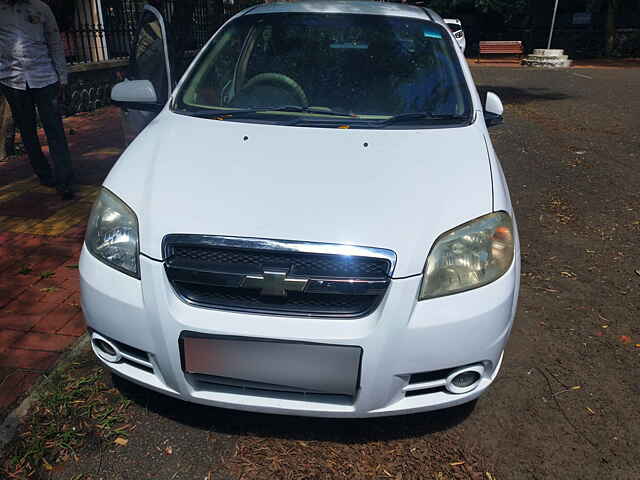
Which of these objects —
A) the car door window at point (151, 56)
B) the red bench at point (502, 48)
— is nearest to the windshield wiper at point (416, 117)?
the car door window at point (151, 56)

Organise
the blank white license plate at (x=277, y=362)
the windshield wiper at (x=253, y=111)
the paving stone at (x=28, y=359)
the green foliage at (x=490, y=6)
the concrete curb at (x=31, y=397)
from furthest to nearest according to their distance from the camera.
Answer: the green foliage at (x=490, y=6), the windshield wiper at (x=253, y=111), the paving stone at (x=28, y=359), the concrete curb at (x=31, y=397), the blank white license plate at (x=277, y=362)

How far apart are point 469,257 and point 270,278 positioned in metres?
0.76

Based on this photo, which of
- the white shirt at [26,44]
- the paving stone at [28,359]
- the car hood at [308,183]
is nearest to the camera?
the car hood at [308,183]

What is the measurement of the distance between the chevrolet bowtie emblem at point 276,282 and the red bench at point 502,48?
22.7 metres

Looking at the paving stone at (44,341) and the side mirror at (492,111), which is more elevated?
the side mirror at (492,111)

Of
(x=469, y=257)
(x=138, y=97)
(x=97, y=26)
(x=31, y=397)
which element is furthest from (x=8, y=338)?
(x=97, y=26)

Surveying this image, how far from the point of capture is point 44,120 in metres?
4.84

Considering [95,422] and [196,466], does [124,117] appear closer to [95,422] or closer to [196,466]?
[95,422]

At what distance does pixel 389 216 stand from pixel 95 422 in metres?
1.58

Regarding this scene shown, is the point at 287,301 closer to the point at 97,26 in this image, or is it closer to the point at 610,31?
the point at 97,26

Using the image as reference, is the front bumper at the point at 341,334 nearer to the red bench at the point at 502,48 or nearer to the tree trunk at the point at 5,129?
the tree trunk at the point at 5,129

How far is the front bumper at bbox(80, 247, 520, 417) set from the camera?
1875 mm

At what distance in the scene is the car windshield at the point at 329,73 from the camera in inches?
112

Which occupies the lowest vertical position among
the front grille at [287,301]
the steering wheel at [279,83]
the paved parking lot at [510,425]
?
the paved parking lot at [510,425]
